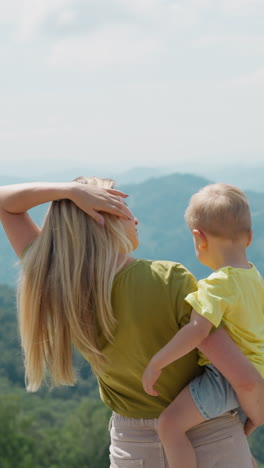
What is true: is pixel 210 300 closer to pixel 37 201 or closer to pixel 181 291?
pixel 181 291

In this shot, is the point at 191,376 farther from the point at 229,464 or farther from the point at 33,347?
the point at 33,347

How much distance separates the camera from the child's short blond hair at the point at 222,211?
2.11 meters

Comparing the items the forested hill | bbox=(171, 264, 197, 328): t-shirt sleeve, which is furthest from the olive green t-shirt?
the forested hill

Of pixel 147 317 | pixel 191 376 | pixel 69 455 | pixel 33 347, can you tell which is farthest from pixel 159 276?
pixel 69 455

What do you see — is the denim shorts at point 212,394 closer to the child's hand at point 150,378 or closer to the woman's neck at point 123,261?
the child's hand at point 150,378

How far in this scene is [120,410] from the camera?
2096 mm

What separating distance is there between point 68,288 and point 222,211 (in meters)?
0.49

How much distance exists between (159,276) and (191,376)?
31 cm

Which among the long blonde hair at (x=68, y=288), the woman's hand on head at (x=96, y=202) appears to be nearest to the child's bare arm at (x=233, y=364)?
the long blonde hair at (x=68, y=288)

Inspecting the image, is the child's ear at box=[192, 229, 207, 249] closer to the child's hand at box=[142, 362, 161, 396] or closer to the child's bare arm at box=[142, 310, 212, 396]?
the child's bare arm at box=[142, 310, 212, 396]

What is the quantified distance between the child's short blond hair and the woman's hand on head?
218 millimetres

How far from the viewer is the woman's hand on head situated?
2.02 meters

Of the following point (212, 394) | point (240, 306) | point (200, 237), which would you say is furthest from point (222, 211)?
point (212, 394)

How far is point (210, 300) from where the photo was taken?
1955mm
